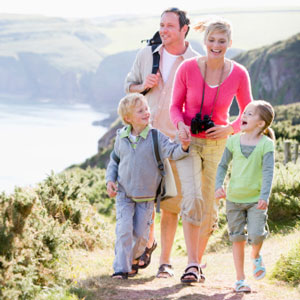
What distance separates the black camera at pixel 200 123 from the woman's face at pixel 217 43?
1.69 feet

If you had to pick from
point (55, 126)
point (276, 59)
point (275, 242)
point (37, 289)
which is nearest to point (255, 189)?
point (37, 289)

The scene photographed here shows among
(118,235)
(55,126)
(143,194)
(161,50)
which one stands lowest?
(55,126)

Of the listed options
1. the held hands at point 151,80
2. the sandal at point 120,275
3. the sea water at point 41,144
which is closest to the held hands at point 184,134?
the held hands at point 151,80

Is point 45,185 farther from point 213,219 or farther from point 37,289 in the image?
point 37,289

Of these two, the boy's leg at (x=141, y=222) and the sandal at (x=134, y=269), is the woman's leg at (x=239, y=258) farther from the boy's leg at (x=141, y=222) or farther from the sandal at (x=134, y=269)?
the sandal at (x=134, y=269)

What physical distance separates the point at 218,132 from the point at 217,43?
702 millimetres

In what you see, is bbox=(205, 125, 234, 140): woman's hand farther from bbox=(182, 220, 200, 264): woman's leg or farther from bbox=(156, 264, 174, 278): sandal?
bbox=(156, 264, 174, 278): sandal

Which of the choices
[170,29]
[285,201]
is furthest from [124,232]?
[285,201]

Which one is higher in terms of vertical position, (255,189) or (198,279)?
(255,189)

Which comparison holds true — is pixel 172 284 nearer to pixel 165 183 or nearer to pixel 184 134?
pixel 165 183

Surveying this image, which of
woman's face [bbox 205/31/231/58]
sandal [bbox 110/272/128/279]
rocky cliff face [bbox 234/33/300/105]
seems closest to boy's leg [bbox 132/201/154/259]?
sandal [bbox 110/272/128/279]

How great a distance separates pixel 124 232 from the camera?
4.75 meters

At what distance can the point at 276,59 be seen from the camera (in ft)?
319

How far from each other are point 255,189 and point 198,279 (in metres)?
0.93
